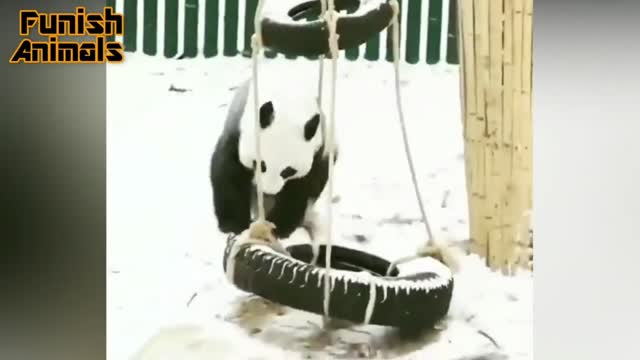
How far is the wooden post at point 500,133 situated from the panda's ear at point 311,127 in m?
0.22

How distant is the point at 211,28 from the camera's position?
116 centimetres

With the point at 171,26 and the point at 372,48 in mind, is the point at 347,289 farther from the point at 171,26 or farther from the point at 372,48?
the point at 171,26

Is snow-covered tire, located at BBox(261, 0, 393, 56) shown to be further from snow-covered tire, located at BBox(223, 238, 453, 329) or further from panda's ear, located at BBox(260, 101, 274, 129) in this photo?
snow-covered tire, located at BBox(223, 238, 453, 329)

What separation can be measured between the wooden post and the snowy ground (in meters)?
0.02

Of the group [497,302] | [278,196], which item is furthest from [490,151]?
[278,196]

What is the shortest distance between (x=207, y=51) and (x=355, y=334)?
48 centimetres

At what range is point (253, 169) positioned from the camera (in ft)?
3.79

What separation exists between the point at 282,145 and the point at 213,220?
0.50 ft

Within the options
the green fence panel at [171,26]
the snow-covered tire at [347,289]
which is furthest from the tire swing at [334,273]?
the green fence panel at [171,26]

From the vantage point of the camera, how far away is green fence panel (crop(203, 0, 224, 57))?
1.16 meters

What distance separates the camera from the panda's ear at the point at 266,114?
3.79 feet

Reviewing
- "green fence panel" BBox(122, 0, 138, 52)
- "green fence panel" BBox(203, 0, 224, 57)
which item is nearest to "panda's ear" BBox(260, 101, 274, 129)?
"green fence panel" BBox(203, 0, 224, 57)

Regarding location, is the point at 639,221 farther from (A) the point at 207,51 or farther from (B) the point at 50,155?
(B) the point at 50,155

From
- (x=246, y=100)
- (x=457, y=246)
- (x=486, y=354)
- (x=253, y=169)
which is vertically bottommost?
(x=486, y=354)
